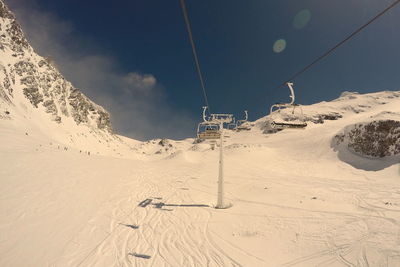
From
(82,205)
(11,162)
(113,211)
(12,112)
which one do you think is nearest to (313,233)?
(113,211)

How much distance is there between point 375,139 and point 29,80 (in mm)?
60966

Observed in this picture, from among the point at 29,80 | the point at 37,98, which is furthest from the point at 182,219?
the point at 29,80

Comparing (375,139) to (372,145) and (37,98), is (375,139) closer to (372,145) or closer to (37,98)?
(372,145)

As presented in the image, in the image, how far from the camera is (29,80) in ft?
145

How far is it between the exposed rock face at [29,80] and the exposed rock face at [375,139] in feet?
166

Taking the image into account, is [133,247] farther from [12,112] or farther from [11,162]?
[12,112]

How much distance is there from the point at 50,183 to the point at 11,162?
3.65m

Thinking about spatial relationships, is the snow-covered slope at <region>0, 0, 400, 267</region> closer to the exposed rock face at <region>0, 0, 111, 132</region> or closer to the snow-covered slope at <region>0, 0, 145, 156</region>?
the snow-covered slope at <region>0, 0, 145, 156</region>

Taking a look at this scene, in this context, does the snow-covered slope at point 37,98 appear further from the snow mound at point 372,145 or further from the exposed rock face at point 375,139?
the exposed rock face at point 375,139

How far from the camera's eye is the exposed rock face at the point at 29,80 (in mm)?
40312

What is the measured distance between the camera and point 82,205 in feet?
40.1

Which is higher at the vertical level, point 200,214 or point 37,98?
point 37,98

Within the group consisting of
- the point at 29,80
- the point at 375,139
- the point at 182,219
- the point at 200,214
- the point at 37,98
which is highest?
the point at 29,80

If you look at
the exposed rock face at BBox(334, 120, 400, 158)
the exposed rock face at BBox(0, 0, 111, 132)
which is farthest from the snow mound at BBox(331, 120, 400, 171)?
the exposed rock face at BBox(0, 0, 111, 132)
